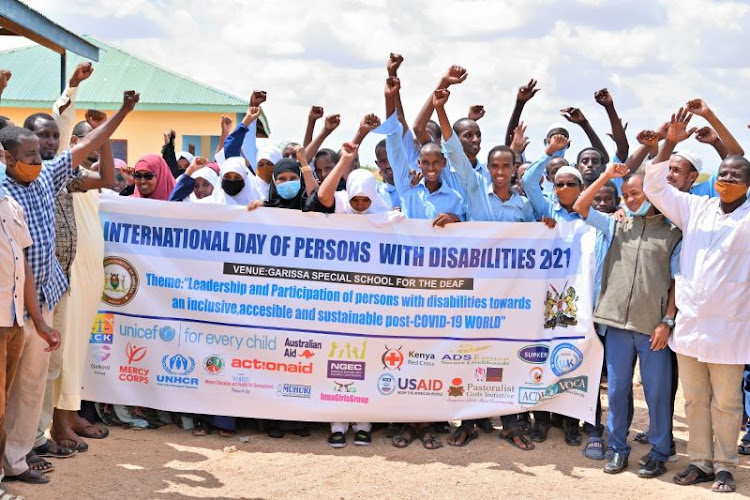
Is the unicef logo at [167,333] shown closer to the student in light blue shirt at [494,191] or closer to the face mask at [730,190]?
the student in light blue shirt at [494,191]

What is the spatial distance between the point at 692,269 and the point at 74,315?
13.5ft

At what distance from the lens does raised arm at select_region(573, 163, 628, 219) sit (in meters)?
5.60

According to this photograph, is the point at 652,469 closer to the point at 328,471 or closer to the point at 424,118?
the point at 328,471

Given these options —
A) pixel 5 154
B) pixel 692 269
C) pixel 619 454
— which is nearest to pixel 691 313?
pixel 692 269

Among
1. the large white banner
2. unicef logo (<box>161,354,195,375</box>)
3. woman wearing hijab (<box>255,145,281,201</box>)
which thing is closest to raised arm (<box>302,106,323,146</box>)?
woman wearing hijab (<box>255,145,281,201</box>)

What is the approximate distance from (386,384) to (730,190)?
2729mm

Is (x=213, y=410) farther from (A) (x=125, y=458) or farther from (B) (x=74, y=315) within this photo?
(B) (x=74, y=315)

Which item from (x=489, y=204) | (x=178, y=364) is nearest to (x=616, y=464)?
(x=489, y=204)

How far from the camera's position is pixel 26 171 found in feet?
15.9

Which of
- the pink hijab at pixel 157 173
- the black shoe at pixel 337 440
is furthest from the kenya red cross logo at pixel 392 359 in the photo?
the pink hijab at pixel 157 173

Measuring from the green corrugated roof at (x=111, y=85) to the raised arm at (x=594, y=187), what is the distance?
667 inches

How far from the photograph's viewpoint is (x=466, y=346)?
6.36 m

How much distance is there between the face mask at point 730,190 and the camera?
17.5 ft

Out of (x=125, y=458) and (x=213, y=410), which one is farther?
(x=213, y=410)
